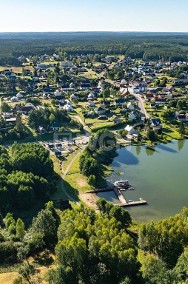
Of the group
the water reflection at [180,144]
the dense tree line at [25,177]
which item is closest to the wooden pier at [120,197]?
the dense tree line at [25,177]

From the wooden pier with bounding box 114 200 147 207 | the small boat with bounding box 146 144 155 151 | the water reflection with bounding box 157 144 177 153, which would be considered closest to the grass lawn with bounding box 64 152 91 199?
the wooden pier with bounding box 114 200 147 207

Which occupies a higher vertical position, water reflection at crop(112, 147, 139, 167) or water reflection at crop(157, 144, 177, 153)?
water reflection at crop(157, 144, 177, 153)

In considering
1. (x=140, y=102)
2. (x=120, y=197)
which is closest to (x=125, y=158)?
(x=120, y=197)

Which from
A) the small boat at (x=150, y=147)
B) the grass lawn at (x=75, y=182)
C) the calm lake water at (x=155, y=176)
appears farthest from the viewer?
the small boat at (x=150, y=147)

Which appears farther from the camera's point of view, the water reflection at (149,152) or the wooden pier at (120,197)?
the water reflection at (149,152)

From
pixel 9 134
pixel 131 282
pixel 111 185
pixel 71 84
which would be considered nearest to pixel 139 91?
pixel 71 84

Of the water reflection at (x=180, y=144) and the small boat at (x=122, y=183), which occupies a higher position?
the water reflection at (x=180, y=144)

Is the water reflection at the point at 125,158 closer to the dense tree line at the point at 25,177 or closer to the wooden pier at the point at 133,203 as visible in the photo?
the dense tree line at the point at 25,177

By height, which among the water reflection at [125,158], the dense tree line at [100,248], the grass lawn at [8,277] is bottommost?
the water reflection at [125,158]

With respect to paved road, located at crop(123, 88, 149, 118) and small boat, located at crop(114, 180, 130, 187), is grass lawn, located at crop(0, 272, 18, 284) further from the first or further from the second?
paved road, located at crop(123, 88, 149, 118)
